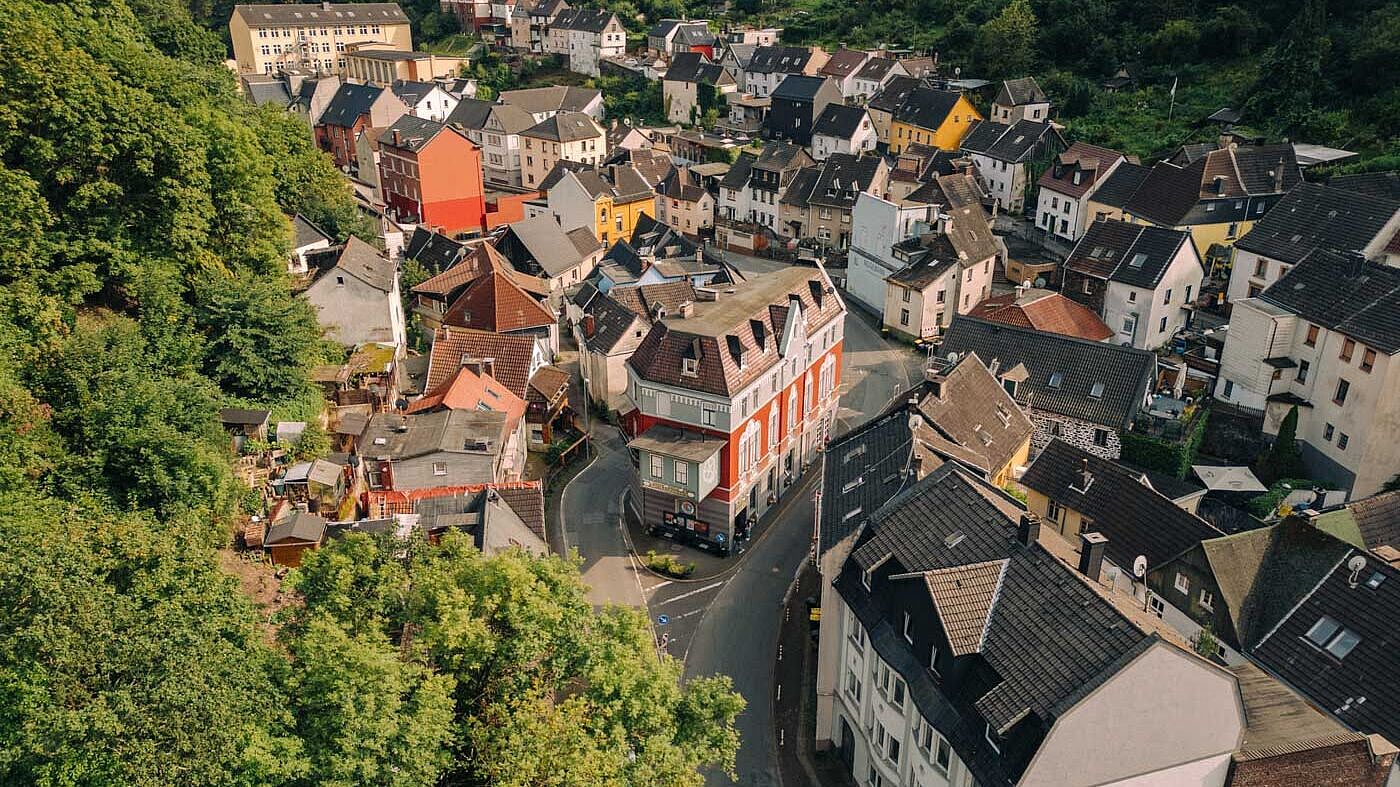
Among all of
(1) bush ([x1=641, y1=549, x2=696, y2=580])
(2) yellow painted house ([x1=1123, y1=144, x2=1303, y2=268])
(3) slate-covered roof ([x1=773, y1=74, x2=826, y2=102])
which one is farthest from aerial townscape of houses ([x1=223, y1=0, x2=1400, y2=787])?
(3) slate-covered roof ([x1=773, y1=74, x2=826, y2=102])

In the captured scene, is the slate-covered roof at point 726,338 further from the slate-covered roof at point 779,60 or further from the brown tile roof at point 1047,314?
the slate-covered roof at point 779,60

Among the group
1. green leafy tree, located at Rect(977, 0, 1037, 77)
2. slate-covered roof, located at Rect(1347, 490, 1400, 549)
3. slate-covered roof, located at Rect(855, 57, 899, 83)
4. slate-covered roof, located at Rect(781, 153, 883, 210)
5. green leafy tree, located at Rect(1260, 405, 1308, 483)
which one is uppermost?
green leafy tree, located at Rect(977, 0, 1037, 77)

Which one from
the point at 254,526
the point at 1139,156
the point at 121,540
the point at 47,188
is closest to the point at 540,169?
the point at 1139,156

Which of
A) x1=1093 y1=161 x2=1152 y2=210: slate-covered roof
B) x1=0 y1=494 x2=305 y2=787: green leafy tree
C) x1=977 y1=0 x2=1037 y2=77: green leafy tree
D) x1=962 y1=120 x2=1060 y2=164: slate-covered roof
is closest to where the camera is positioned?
x1=0 y1=494 x2=305 y2=787: green leafy tree

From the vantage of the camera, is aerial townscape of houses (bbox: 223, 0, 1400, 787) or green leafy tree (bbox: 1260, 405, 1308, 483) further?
green leafy tree (bbox: 1260, 405, 1308, 483)

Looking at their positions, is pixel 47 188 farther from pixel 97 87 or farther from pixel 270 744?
pixel 270 744

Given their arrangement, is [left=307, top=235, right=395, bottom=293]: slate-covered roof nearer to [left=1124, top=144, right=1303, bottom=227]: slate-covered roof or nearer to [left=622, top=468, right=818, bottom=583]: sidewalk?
[left=622, top=468, right=818, bottom=583]: sidewalk

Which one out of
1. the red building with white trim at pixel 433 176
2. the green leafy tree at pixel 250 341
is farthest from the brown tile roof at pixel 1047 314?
the red building with white trim at pixel 433 176
